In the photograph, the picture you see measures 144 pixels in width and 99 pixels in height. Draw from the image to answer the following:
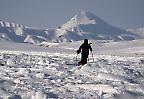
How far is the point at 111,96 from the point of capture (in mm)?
12398

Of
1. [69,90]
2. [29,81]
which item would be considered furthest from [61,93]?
[29,81]

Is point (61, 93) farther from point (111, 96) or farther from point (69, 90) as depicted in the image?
point (111, 96)

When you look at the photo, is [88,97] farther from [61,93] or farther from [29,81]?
[29,81]

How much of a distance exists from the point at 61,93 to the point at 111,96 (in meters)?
1.50

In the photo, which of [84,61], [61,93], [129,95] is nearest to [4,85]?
[61,93]

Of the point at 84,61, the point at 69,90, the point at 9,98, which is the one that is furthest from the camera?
the point at 84,61

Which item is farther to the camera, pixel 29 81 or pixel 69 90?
pixel 29 81

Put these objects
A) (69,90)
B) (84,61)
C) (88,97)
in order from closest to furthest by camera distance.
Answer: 1. (88,97)
2. (69,90)
3. (84,61)

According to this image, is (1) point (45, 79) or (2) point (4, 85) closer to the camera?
(2) point (4, 85)

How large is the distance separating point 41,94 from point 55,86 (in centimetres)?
220

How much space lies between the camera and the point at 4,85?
13.5m

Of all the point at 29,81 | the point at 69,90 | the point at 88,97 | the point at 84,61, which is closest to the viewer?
the point at 88,97

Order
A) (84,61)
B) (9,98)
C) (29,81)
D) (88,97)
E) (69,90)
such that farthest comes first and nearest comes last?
(84,61) → (29,81) → (69,90) → (88,97) → (9,98)

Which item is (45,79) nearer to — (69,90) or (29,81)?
(29,81)
